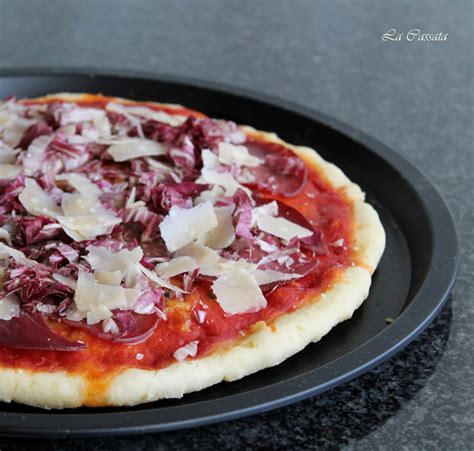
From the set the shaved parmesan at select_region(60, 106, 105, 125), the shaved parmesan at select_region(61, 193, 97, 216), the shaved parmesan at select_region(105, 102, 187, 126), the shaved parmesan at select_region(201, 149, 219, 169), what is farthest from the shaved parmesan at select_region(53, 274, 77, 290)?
the shaved parmesan at select_region(105, 102, 187, 126)

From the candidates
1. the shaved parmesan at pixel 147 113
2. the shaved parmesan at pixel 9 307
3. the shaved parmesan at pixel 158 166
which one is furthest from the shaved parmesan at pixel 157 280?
the shaved parmesan at pixel 147 113

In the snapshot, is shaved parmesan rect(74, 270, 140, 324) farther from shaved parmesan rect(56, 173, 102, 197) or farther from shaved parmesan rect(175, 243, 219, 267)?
shaved parmesan rect(56, 173, 102, 197)

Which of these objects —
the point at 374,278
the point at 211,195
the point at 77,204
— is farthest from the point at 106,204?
the point at 374,278

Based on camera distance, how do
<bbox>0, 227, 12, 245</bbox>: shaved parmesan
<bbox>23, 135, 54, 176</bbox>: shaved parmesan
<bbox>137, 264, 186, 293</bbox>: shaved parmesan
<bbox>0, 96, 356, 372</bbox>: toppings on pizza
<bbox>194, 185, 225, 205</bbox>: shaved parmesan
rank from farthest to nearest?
<bbox>23, 135, 54, 176</bbox>: shaved parmesan, <bbox>194, 185, 225, 205</bbox>: shaved parmesan, <bbox>0, 227, 12, 245</bbox>: shaved parmesan, <bbox>137, 264, 186, 293</bbox>: shaved parmesan, <bbox>0, 96, 356, 372</bbox>: toppings on pizza

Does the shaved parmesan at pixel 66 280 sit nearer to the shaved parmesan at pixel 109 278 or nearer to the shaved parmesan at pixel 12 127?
the shaved parmesan at pixel 109 278

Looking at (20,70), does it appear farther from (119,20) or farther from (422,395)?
(422,395)

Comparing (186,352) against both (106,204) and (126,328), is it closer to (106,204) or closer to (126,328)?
(126,328)

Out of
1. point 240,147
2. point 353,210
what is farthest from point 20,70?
point 353,210
